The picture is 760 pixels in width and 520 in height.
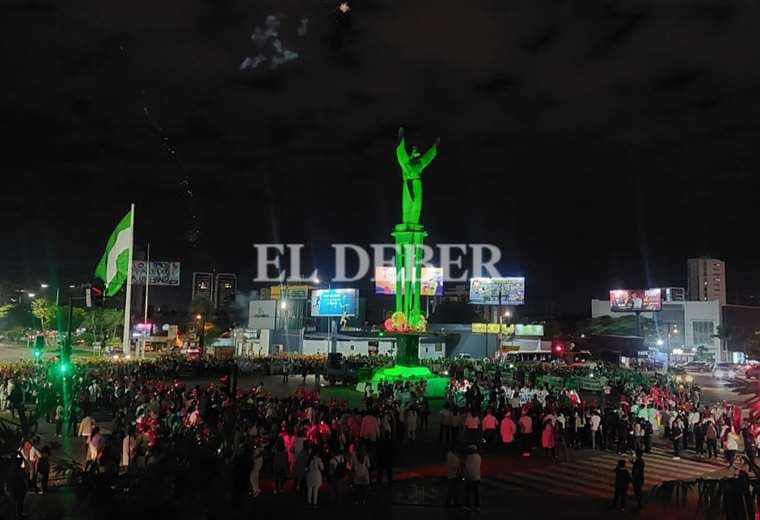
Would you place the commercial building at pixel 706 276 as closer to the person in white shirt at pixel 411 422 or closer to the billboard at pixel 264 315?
the billboard at pixel 264 315

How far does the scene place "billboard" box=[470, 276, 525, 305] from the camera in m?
80.5

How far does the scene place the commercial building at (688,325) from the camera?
86.9m

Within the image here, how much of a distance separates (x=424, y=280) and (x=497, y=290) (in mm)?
10066

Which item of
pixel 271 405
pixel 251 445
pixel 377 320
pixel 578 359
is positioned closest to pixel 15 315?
pixel 377 320

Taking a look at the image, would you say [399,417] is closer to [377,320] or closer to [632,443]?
[632,443]

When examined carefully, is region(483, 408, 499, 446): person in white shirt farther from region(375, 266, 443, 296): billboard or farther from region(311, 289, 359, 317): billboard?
region(375, 266, 443, 296): billboard

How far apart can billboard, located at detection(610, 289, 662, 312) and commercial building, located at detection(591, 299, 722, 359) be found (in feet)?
16.0

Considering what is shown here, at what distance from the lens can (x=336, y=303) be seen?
70750 mm

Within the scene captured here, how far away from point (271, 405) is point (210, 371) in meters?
24.8

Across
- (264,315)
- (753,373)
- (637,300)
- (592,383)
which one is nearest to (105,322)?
(264,315)

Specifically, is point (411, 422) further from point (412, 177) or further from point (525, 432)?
point (412, 177)

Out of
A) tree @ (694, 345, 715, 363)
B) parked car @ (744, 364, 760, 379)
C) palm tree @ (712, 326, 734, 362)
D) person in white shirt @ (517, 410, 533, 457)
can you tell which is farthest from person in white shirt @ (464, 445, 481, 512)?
palm tree @ (712, 326, 734, 362)

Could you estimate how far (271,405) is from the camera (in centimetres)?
1861

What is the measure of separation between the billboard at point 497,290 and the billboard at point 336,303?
60.4ft
